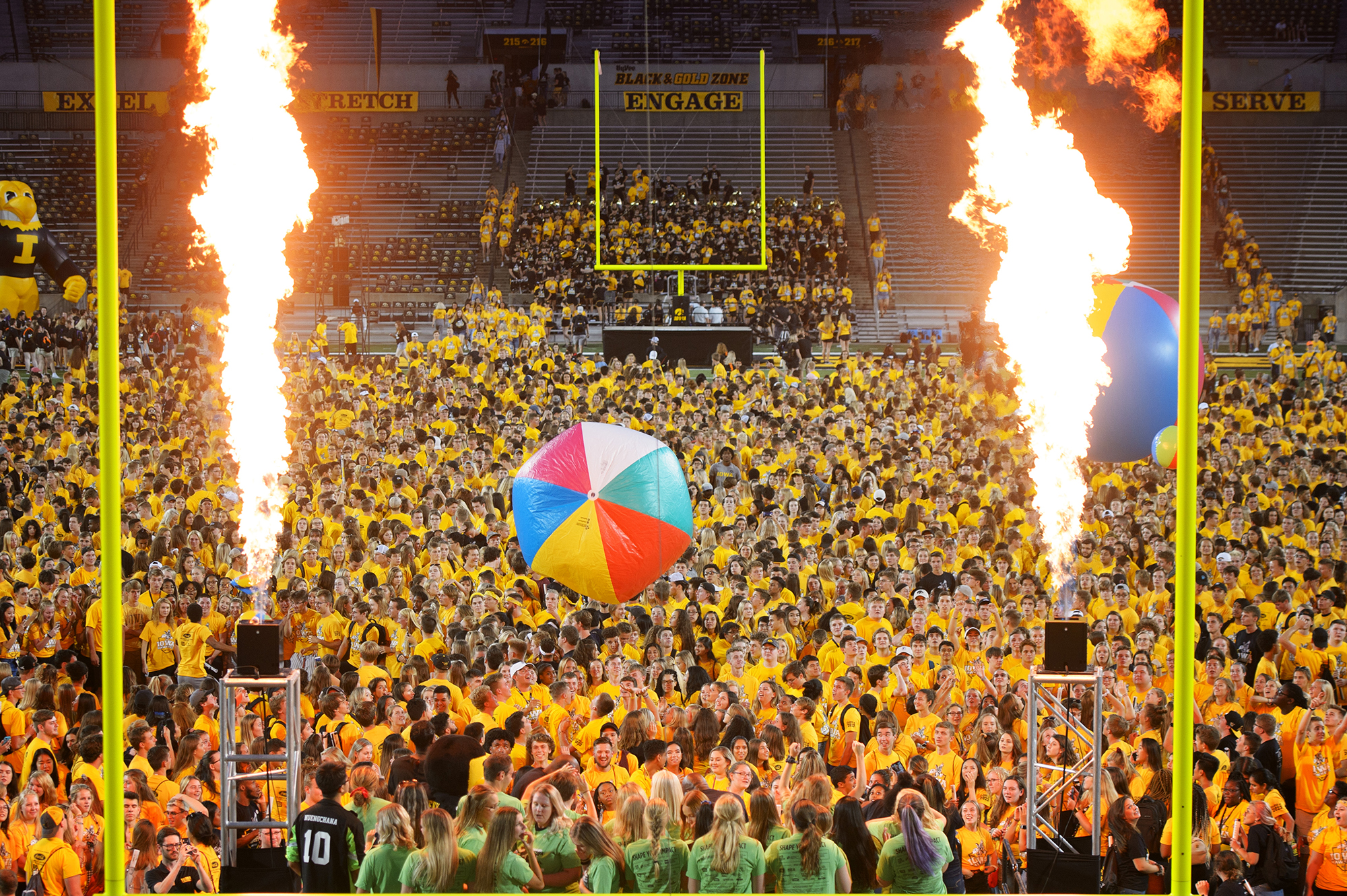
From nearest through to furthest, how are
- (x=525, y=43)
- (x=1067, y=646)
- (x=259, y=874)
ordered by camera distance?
(x=259, y=874) < (x=1067, y=646) < (x=525, y=43)

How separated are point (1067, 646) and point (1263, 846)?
1794 mm

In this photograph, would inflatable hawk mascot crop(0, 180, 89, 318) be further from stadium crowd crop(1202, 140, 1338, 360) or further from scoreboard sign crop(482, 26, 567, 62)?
stadium crowd crop(1202, 140, 1338, 360)

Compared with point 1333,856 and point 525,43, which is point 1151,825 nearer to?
point 1333,856

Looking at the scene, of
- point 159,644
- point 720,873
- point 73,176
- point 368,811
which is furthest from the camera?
point 73,176

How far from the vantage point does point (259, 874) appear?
626 centimetres

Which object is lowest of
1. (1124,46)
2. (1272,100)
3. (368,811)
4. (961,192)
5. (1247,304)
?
(368,811)

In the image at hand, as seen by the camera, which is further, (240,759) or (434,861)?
(240,759)

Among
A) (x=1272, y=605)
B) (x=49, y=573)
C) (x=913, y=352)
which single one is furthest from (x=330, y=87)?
(x=1272, y=605)

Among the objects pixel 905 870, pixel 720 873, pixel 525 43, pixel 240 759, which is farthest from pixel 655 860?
pixel 525 43

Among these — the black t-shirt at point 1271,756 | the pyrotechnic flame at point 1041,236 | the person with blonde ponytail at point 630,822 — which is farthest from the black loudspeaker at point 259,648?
the black t-shirt at point 1271,756

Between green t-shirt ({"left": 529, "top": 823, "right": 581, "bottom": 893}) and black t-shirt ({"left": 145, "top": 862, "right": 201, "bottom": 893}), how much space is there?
1.71m

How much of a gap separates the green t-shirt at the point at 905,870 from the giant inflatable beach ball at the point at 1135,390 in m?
5.54

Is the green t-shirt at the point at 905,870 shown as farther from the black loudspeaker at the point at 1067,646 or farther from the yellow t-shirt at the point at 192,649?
the yellow t-shirt at the point at 192,649

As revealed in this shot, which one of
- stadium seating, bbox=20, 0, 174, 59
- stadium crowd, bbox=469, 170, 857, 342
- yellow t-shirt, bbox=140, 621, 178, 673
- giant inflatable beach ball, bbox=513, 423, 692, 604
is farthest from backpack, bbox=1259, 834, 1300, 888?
stadium seating, bbox=20, 0, 174, 59
